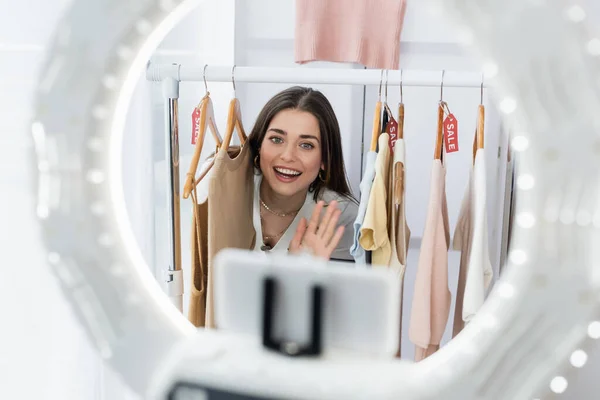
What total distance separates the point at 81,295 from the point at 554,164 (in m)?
0.22

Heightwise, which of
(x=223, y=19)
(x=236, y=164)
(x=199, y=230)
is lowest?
(x=199, y=230)

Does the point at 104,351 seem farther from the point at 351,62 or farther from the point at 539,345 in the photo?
the point at 351,62

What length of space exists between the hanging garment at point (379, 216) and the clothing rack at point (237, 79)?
0.12 m

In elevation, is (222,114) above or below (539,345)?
above

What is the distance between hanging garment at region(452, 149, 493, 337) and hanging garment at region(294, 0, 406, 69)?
0.48m

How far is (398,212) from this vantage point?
3.09ft

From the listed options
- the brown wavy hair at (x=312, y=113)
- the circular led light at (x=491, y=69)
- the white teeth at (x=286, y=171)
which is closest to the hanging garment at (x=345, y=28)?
the brown wavy hair at (x=312, y=113)

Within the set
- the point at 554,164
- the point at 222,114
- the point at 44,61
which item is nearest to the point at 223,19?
the point at 222,114

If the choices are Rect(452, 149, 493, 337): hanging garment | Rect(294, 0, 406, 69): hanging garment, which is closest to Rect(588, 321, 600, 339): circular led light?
Rect(452, 149, 493, 337): hanging garment

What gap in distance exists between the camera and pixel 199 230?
94 centimetres

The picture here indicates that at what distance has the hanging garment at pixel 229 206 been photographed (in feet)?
2.99

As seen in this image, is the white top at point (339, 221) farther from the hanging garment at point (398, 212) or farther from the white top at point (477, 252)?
the white top at point (477, 252)

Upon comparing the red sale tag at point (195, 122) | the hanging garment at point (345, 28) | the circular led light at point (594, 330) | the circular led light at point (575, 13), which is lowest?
the circular led light at point (594, 330)

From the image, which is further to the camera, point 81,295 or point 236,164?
point 236,164
